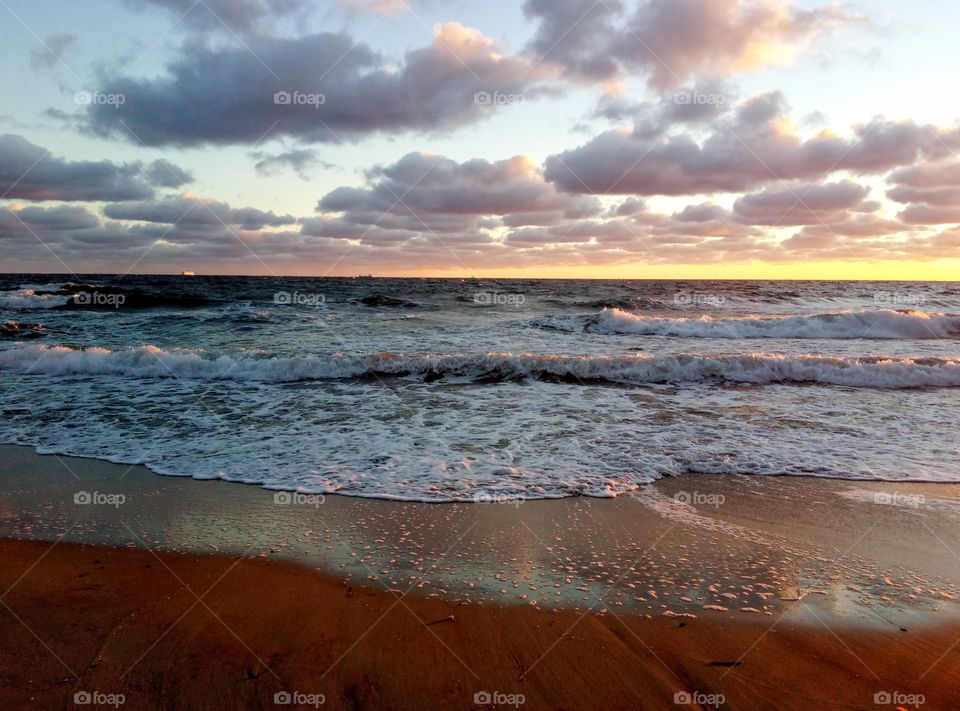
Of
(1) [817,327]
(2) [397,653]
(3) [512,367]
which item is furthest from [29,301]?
(1) [817,327]

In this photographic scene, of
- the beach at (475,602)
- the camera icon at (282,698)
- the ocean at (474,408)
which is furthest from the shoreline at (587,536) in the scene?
the camera icon at (282,698)

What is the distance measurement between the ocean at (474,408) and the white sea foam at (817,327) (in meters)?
1.21

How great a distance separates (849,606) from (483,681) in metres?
2.63

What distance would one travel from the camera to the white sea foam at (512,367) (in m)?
12.7

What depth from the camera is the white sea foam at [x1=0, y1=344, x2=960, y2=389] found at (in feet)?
41.6

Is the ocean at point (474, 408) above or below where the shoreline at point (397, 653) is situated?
above

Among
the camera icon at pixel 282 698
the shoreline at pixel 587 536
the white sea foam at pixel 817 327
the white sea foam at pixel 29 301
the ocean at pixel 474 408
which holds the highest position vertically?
the white sea foam at pixel 29 301

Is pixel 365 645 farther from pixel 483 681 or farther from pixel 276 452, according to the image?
pixel 276 452

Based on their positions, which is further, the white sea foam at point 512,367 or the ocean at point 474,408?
the white sea foam at point 512,367

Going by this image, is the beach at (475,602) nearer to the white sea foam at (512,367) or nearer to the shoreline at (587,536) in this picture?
the shoreline at (587,536)

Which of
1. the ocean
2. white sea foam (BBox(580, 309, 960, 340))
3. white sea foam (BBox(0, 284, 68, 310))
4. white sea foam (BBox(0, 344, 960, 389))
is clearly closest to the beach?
the ocean

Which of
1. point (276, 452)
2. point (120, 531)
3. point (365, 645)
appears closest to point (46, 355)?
point (276, 452)

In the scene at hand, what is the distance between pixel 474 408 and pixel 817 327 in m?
19.7

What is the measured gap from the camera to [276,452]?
6996 mm
